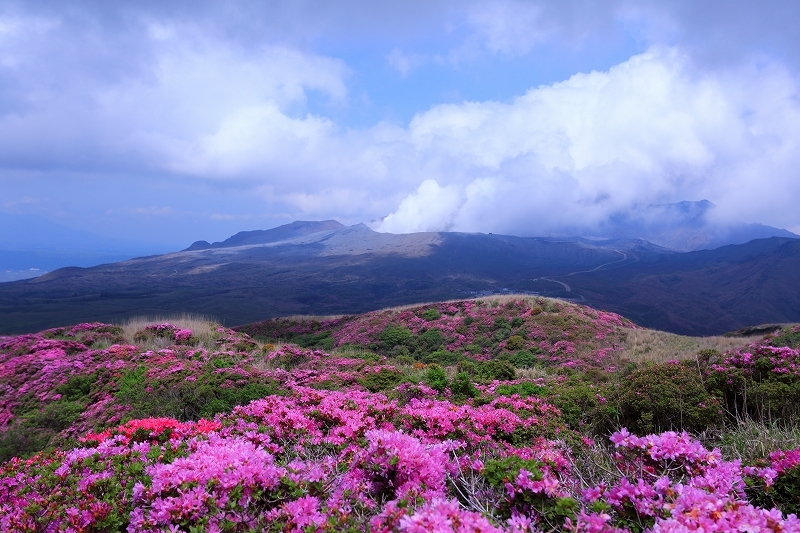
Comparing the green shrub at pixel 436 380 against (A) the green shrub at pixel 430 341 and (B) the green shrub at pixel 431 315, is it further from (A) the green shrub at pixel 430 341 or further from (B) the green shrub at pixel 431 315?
(B) the green shrub at pixel 431 315

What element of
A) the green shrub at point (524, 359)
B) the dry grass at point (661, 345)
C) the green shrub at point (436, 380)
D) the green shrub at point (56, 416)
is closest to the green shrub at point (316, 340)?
the green shrub at point (524, 359)

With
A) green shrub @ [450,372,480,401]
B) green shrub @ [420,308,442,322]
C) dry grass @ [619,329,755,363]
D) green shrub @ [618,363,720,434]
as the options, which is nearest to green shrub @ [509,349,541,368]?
dry grass @ [619,329,755,363]

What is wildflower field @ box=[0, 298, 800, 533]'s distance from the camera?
88.0 inches

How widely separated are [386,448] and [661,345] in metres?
18.9

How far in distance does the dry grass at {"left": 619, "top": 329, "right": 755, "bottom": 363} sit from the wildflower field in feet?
24.7

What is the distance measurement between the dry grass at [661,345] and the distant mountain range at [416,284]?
4486cm

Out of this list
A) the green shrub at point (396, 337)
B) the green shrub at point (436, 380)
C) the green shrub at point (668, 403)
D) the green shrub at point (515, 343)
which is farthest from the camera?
the green shrub at point (396, 337)

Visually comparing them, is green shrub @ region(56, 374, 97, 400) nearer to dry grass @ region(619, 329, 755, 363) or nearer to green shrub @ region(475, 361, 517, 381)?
green shrub @ region(475, 361, 517, 381)

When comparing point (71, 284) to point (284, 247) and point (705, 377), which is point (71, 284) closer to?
point (284, 247)

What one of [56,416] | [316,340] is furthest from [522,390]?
[316,340]

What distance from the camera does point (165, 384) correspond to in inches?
303

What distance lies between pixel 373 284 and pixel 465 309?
2592 inches

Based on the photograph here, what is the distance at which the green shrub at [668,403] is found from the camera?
16.8 ft

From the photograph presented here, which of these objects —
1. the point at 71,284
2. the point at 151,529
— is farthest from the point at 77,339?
the point at 71,284
